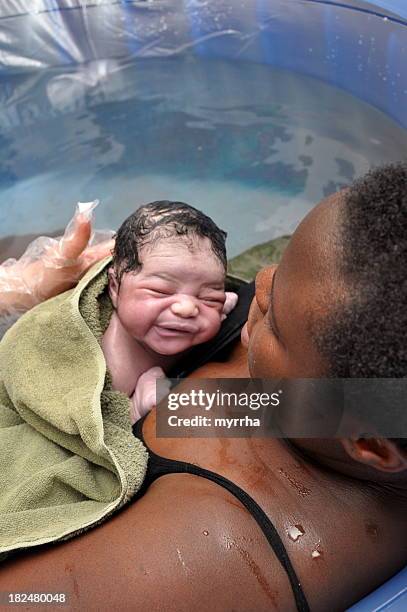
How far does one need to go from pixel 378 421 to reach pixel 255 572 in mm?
343

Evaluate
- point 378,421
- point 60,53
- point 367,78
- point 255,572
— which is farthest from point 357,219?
point 60,53

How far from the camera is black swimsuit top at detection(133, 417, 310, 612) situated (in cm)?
98

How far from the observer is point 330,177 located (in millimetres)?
2537

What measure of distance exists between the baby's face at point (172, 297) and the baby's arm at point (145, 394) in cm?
6

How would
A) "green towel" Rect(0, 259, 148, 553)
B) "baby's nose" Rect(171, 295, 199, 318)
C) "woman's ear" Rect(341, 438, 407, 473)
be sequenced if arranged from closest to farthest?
"woman's ear" Rect(341, 438, 407, 473) → "green towel" Rect(0, 259, 148, 553) → "baby's nose" Rect(171, 295, 199, 318)

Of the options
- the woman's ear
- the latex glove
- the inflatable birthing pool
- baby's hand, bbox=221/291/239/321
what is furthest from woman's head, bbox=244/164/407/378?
the inflatable birthing pool

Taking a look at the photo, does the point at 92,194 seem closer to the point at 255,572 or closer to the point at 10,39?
the point at 10,39

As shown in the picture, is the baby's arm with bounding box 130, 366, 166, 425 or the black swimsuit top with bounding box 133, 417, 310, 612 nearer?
the black swimsuit top with bounding box 133, 417, 310, 612

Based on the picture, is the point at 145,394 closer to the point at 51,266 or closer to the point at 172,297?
the point at 172,297

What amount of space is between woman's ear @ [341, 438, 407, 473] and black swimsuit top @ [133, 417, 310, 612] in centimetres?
20

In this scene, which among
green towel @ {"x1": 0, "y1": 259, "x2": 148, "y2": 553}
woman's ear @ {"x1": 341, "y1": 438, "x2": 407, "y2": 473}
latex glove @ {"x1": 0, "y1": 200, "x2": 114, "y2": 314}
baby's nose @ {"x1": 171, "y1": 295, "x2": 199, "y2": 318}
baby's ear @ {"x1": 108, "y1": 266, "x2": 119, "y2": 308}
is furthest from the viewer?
latex glove @ {"x1": 0, "y1": 200, "x2": 114, "y2": 314}

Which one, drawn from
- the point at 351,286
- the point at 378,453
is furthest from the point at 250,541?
the point at 351,286

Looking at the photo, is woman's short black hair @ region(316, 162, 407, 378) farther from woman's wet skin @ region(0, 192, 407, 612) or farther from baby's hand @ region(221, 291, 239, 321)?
baby's hand @ region(221, 291, 239, 321)

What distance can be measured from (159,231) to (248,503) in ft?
2.21
